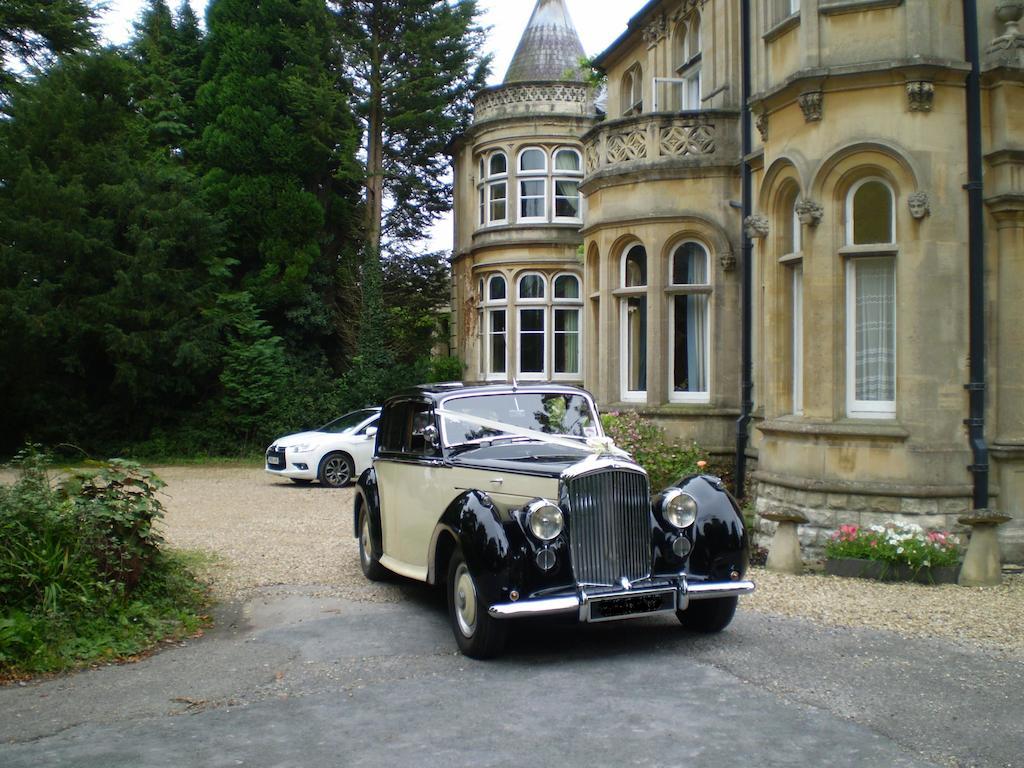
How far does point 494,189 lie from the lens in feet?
87.2

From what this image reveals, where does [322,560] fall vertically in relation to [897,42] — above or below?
below

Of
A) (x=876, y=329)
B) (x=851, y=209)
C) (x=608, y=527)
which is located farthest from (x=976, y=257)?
(x=608, y=527)

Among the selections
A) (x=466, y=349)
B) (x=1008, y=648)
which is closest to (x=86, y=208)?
(x=466, y=349)

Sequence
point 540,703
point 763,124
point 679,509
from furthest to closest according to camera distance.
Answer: point 763,124, point 679,509, point 540,703

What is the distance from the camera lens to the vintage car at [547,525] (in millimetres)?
6480

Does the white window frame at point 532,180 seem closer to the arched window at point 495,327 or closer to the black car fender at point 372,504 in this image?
the arched window at point 495,327

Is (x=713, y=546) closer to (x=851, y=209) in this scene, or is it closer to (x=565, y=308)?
(x=851, y=209)

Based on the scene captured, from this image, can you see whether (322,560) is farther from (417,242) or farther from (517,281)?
(417,242)

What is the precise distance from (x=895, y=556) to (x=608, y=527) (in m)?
4.17

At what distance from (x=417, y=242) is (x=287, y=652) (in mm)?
26747

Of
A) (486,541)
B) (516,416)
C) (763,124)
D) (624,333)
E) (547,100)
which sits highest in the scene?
(547,100)

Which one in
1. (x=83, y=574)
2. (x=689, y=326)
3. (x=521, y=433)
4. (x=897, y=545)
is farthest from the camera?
(x=689, y=326)

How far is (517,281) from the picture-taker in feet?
84.0

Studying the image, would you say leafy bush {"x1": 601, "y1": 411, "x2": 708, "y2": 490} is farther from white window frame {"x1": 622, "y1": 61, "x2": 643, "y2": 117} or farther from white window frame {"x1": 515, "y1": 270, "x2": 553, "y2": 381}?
white window frame {"x1": 515, "y1": 270, "x2": 553, "y2": 381}
